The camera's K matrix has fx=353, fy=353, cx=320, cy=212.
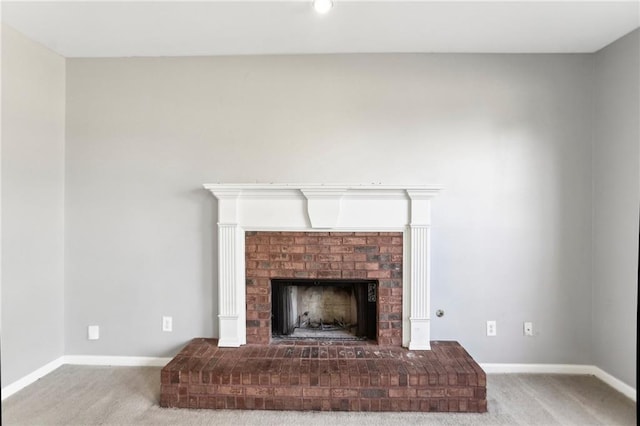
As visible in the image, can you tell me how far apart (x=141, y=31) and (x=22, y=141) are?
1148 millimetres

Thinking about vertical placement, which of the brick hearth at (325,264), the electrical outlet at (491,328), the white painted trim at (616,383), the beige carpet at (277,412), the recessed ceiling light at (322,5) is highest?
the recessed ceiling light at (322,5)

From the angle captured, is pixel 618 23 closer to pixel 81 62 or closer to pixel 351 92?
pixel 351 92

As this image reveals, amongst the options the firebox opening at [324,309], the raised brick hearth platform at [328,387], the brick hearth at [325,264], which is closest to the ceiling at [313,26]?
the brick hearth at [325,264]

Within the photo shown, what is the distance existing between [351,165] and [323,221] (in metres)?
0.50

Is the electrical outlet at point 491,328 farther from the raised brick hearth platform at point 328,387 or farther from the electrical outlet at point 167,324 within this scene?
the electrical outlet at point 167,324

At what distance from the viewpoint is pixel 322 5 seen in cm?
210

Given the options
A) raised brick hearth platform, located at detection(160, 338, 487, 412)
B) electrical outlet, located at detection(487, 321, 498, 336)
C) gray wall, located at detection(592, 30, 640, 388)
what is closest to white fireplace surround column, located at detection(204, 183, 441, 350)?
raised brick hearth platform, located at detection(160, 338, 487, 412)

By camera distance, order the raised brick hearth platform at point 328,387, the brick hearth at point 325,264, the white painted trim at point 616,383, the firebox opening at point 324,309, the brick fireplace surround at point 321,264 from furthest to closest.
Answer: the firebox opening at point 324,309, the brick hearth at point 325,264, the brick fireplace surround at point 321,264, the white painted trim at point 616,383, the raised brick hearth platform at point 328,387

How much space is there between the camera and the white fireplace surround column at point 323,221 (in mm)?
2592

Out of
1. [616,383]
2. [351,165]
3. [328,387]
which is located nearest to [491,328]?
[616,383]

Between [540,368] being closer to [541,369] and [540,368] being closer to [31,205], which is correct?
[541,369]

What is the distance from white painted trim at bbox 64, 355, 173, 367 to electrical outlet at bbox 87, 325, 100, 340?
15 cm

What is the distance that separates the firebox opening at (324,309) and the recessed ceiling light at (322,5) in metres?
1.83

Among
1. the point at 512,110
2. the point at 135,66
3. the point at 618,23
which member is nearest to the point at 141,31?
the point at 135,66
